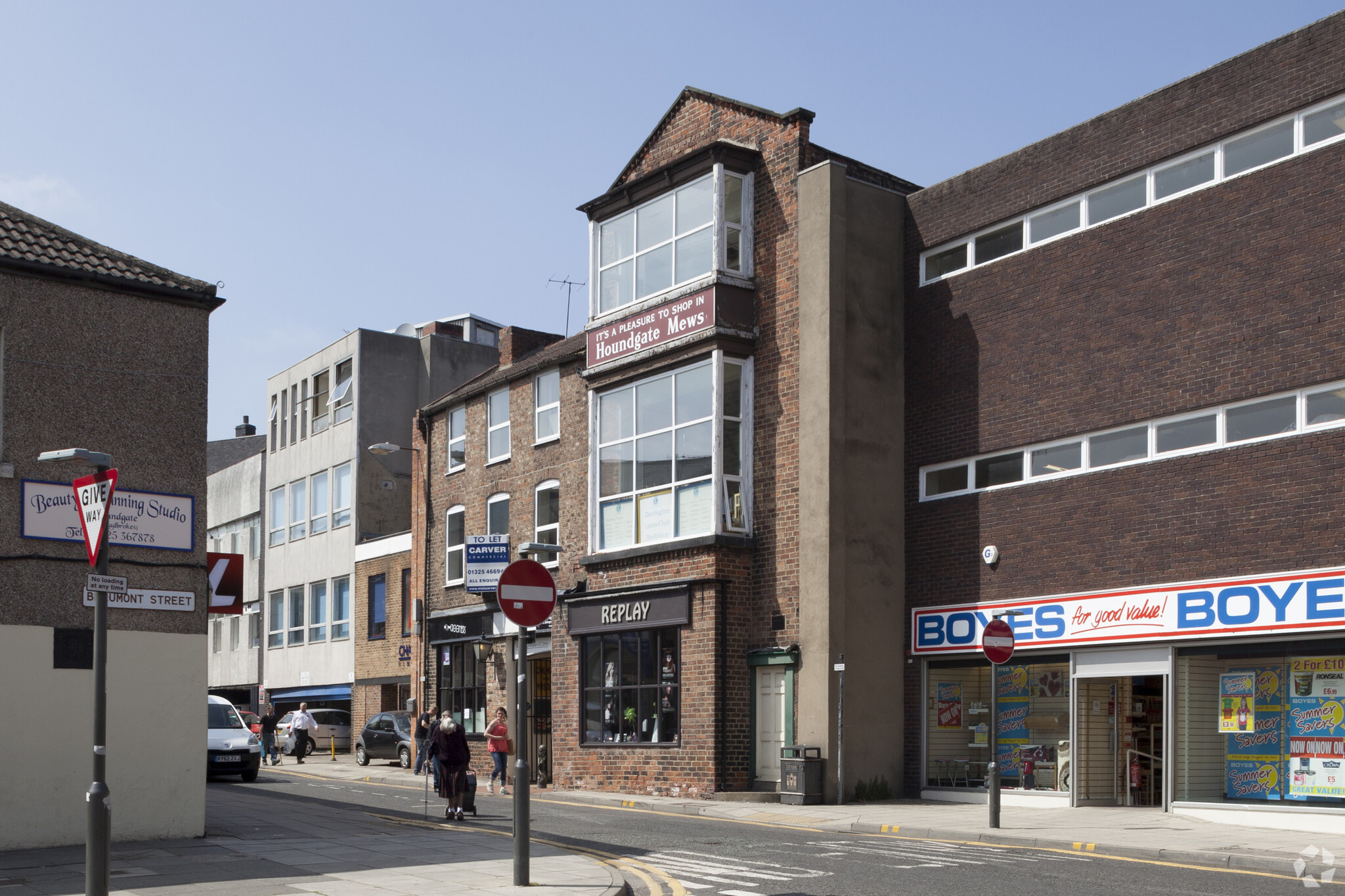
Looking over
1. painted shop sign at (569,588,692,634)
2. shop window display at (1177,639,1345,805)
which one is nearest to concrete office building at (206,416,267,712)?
painted shop sign at (569,588,692,634)

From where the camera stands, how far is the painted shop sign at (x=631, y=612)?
77.5 feet

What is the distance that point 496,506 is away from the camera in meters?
31.2

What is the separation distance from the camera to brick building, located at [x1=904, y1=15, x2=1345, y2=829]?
17.3 m

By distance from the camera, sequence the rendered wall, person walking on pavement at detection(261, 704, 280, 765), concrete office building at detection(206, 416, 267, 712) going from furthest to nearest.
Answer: concrete office building at detection(206, 416, 267, 712), person walking on pavement at detection(261, 704, 280, 765), the rendered wall

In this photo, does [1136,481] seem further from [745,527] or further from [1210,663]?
[745,527]

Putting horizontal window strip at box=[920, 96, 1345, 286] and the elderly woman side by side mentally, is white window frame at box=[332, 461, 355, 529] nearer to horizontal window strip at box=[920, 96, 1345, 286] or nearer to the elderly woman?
the elderly woman

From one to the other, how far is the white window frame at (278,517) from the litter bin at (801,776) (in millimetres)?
30521

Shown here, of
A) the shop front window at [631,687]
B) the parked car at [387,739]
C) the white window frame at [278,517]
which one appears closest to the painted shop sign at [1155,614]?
the shop front window at [631,687]

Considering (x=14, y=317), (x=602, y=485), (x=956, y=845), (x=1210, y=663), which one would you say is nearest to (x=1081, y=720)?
(x=1210, y=663)

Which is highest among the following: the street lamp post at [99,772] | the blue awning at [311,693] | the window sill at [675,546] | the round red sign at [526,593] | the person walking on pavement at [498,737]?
the window sill at [675,546]

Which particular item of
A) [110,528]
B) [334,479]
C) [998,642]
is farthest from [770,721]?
[334,479]

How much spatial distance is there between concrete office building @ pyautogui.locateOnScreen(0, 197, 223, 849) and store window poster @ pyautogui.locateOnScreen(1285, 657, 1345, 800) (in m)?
13.2

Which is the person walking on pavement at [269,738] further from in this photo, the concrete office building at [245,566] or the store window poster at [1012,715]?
the store window poster at [1012,715]

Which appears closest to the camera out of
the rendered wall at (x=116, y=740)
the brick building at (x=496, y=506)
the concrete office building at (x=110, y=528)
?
the rendered wall at (x=116, y=740)
